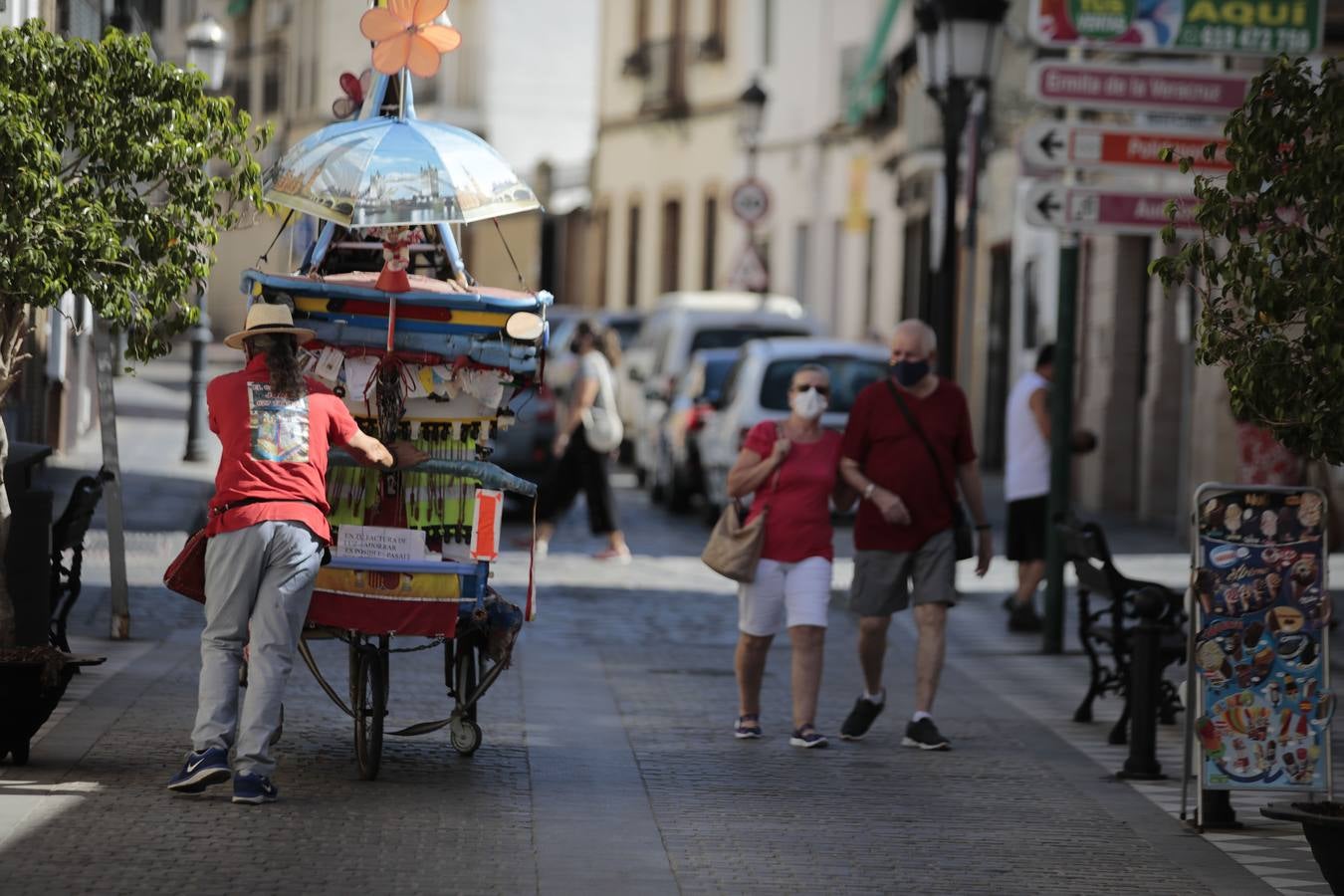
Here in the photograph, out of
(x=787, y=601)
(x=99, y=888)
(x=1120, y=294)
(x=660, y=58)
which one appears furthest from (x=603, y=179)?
(x=99, y=888)

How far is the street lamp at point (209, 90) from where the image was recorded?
23453 mm

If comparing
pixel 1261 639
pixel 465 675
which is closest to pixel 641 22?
pixel 465 675

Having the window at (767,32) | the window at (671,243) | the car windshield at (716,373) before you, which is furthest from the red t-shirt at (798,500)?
the window at (671,243)

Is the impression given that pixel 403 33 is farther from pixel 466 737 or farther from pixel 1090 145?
pixel 1090 145

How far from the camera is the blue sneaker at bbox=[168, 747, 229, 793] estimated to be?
8.63m

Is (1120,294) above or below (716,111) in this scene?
below

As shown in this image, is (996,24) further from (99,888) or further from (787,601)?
(99,888)

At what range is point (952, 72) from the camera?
59.4ft

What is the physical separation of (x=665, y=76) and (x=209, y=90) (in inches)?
1125

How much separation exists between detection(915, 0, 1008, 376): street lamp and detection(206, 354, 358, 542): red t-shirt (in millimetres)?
9698

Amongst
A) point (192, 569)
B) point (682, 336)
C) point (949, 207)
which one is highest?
point (949, 207)

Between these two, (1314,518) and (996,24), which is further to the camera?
(996,24)

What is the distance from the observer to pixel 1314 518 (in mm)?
9219

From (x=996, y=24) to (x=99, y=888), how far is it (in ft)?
40.7
